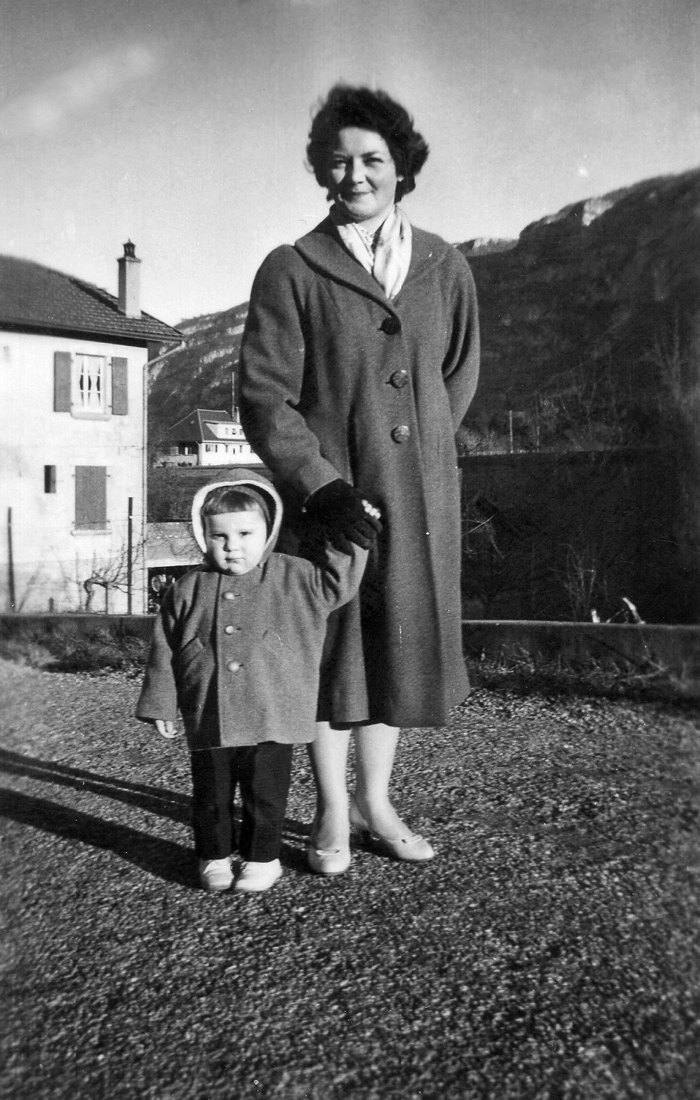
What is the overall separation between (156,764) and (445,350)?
138 centimetres

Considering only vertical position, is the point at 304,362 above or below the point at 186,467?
above

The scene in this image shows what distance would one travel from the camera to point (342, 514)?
5.77ft

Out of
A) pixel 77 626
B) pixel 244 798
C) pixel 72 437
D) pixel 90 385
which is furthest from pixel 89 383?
pixel 244 798

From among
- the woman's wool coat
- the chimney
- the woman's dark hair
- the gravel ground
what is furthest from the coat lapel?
the gravel ground

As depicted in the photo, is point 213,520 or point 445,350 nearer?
point 213,520

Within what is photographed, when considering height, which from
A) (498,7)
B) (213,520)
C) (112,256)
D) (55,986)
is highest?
(498,7)

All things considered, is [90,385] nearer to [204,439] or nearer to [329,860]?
[204,439]

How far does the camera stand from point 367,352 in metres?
1.82

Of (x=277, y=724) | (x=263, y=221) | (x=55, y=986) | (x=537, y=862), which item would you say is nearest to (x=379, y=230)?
(x=263, y=221)

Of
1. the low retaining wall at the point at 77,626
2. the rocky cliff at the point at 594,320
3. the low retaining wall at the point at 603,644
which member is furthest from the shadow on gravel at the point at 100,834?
the rocky cliff at the point at 594,320

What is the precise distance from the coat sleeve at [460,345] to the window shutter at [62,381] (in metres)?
0.79

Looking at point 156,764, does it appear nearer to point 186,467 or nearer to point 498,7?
point 186,467

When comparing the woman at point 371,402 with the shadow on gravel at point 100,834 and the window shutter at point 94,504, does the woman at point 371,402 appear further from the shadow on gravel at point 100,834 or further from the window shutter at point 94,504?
the shadow on gravel at point 100,834

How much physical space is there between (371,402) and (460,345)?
0.87 ft
